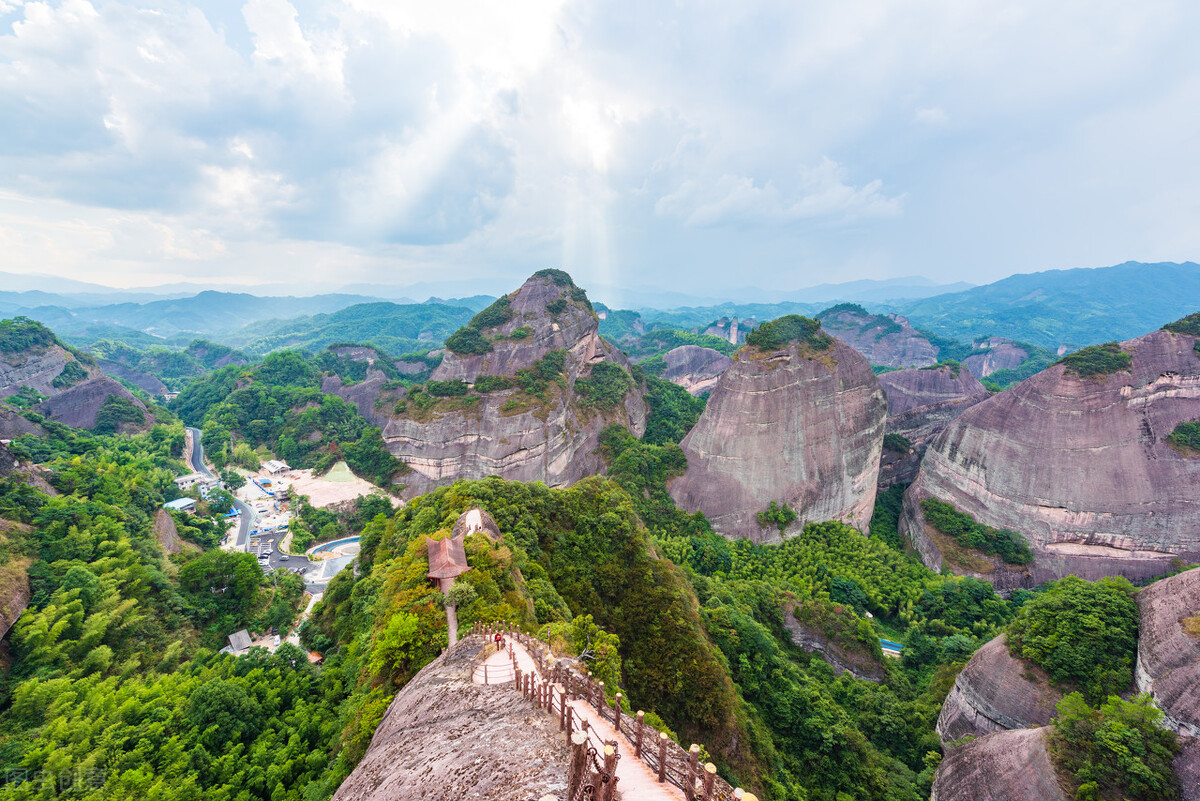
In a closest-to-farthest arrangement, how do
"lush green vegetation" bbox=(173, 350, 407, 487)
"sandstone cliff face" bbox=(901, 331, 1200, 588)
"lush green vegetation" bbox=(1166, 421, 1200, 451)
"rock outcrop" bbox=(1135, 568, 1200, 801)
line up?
"rock outcrop" bbox=(1135, 568, 1200, 801) → "lush green vegetation" bbox=(1166, 421, 1200, 451) → "sandstone cliff face" bbox=(901, 331, 1200, 588) → "lush green vegetation" bbox=(173, 350, 407, 487)

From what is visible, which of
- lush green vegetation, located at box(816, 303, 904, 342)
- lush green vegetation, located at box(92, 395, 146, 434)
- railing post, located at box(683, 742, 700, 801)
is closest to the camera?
railing post, located at box(683, 742, 700, 801)

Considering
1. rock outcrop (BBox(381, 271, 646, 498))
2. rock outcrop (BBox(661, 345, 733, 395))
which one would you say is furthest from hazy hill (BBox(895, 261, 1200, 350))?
rock outcrop (BBox(381, 271, 646, 498))

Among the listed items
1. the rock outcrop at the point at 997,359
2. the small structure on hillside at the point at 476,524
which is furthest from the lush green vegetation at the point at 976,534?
the rock outcrop at the point at 997,359

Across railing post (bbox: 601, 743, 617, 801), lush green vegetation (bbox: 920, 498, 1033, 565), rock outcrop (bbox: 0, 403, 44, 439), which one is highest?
railing post (bbox: 601, 743, 617, 801)

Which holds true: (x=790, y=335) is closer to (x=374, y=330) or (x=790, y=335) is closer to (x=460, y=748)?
(x=460, y=748)

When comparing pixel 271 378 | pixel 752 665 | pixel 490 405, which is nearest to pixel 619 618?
pixel 752 665

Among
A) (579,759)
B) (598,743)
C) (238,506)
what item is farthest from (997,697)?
(238,506)

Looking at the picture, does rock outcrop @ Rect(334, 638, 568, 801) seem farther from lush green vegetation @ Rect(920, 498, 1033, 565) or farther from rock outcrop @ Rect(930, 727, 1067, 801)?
lush green vegetation @ Rect(920, 498, 1033, 565)

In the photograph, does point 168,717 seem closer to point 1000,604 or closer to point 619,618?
point 619,618
